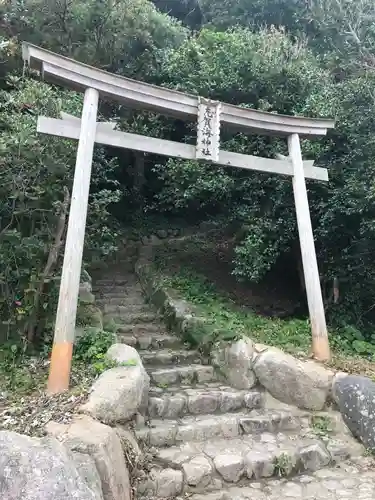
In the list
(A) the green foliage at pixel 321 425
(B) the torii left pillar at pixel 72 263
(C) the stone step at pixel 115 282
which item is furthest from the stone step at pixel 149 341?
(C) the stone step at pixel 115 282

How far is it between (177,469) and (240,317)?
3.34 m

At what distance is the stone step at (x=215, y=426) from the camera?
453 cm

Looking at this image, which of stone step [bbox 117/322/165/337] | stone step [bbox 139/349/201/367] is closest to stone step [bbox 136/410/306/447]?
stone step [bbox 139/349/201/367]

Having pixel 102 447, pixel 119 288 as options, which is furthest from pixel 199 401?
pixel 119 288

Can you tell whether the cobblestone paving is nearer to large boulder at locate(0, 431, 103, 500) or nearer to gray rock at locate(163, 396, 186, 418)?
gray rock at locate(163, 396, 186, 418)

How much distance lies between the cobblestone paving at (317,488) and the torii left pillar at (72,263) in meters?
1.73

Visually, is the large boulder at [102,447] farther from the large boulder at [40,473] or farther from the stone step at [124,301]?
the stone step at [124,301]

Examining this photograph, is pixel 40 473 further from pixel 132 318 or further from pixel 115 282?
pixel 115 282

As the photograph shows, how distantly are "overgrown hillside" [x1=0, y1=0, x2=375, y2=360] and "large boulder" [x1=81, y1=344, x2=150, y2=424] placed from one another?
155 cm

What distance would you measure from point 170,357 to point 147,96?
353cm

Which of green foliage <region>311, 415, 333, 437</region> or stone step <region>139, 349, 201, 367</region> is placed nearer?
green foliage <region>311, 415, 333, 437</region>

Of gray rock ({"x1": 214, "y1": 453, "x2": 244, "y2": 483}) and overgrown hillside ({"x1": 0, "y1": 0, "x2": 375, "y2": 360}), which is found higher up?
overgrown hillside ({"x1": 0, "y1": 0, "x2": 375, "y2": 360})

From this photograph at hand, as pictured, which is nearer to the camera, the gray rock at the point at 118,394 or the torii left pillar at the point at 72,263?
the gray rock at the point at 118,394

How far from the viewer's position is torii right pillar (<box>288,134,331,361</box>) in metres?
5.88
